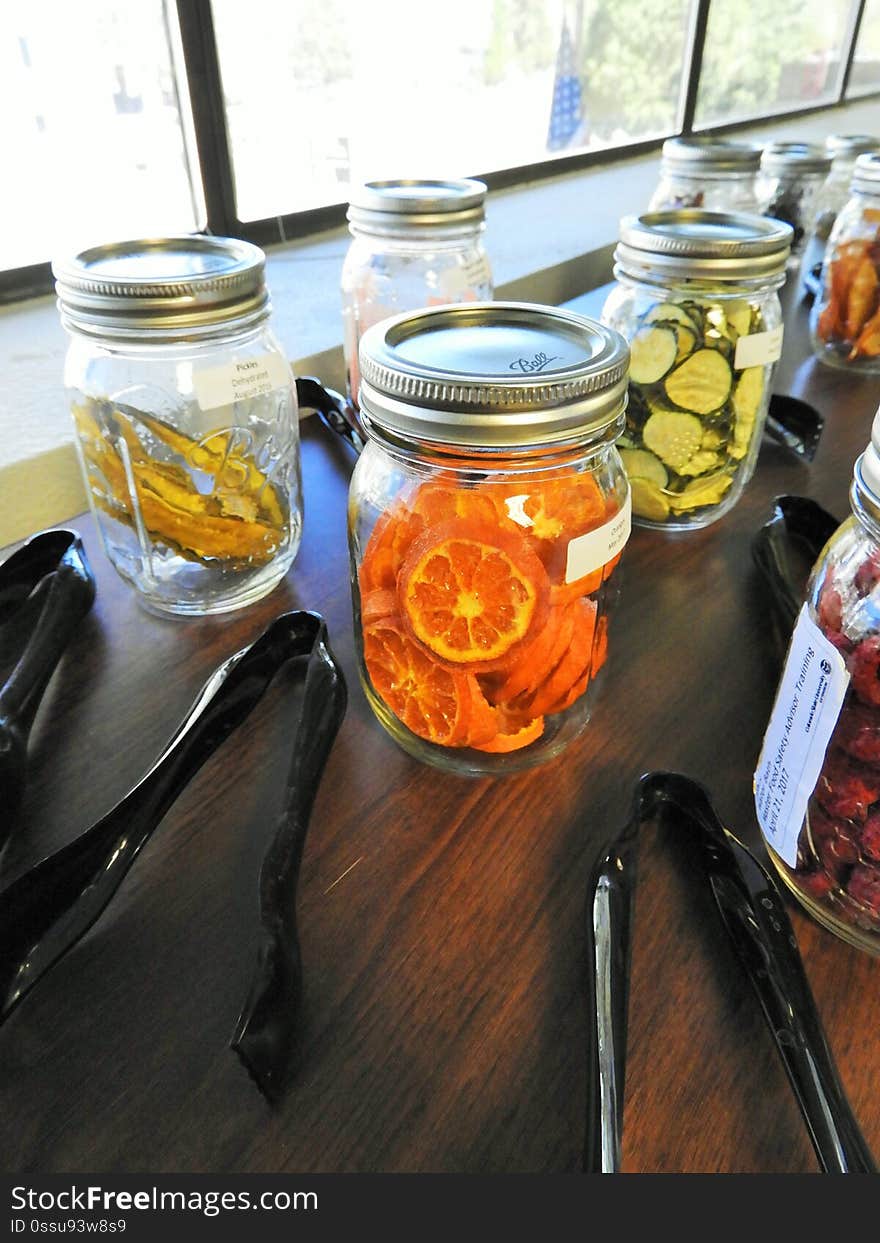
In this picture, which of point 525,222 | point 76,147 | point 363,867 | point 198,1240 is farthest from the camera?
point 525,222

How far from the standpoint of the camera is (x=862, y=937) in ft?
1.16

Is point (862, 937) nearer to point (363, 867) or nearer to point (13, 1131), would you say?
point (363, 867)

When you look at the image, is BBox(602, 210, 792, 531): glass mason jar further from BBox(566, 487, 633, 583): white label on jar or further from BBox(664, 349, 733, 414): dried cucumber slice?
BBox(566, 487, 633, 583): white label on jar

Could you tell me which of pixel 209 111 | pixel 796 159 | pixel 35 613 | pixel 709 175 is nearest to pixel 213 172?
pixel 209 111

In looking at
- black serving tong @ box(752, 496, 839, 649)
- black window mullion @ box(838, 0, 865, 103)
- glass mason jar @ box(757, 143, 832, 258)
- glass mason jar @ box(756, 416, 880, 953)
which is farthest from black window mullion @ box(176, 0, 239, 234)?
black window mullion @ box(838, 0, 865, 103)

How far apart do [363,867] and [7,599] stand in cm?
30

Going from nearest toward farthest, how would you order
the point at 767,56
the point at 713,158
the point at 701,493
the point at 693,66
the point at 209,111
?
1. the point at 701,493
2. the point at 713,158
3. the point at 209,111
4. the point at 693,66
5. the point at 767,56

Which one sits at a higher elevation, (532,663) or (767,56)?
(767,56)

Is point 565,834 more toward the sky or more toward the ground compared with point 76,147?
more toward the ground

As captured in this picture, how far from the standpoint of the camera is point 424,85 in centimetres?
148

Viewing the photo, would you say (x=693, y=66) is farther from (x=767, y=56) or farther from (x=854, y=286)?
(x=854, y=286)

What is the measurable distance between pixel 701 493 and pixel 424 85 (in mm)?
1207

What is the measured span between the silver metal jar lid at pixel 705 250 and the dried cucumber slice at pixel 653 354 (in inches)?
1.4

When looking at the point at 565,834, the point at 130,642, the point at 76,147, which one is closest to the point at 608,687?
the point at 565,834
